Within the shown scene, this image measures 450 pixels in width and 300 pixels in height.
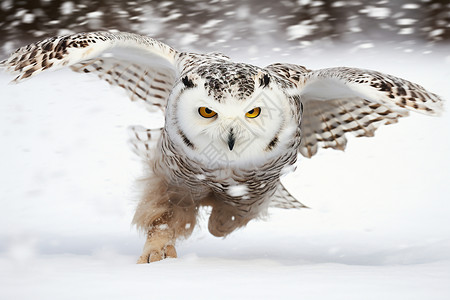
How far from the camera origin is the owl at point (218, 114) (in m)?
→ 2.28

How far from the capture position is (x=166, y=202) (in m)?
3.00

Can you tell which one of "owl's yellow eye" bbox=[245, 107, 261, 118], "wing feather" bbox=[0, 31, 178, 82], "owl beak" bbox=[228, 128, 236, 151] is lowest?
"owl beak" bbox=[228, 128, 236, 151]

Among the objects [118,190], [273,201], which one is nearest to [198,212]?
[273,201]

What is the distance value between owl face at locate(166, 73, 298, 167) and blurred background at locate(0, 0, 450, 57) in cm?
521

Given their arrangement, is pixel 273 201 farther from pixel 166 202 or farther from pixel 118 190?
pixel 118 190

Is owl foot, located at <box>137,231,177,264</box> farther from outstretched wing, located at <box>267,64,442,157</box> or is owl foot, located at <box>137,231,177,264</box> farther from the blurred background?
the blurred background

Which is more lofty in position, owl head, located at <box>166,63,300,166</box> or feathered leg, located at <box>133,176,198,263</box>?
owl head, located at <box>166,63,300,166</box>

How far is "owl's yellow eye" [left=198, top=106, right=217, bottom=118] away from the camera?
2.24m

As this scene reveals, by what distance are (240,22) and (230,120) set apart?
575 centimetres

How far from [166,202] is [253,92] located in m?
1.02

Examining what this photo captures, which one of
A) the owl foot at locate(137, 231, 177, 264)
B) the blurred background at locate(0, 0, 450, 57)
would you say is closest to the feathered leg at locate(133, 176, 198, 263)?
the owl foot at locate(137, 231, 177, 264)

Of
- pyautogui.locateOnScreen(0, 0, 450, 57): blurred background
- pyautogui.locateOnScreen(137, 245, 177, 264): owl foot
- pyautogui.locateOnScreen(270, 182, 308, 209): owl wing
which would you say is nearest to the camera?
pyautogui.locateOnScreen(137, 245, 177, 264): owl foot

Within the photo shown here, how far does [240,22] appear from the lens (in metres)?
7.71

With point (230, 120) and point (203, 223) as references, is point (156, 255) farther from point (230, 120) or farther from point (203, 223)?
point (230, 120)
